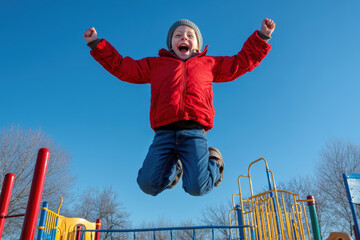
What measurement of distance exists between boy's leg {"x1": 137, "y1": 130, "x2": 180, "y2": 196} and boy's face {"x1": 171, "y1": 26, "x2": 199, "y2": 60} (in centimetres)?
94

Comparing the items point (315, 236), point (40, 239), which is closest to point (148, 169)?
point (315, 236)

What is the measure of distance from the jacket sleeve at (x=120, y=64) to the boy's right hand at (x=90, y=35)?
0.26ft

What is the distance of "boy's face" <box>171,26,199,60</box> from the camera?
2922 millimetres

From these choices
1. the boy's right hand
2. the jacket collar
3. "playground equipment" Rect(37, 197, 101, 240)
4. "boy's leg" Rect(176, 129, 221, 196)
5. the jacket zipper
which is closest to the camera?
"boy's leg" Rect(176, 129, 221, 196)

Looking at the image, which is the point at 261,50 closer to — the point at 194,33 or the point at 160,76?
the point at 194,33

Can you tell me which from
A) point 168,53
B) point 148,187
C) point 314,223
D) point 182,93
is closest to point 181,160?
point 148,187

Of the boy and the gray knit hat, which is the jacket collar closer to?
the boy

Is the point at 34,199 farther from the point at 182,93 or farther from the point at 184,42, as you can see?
the point at 184,42

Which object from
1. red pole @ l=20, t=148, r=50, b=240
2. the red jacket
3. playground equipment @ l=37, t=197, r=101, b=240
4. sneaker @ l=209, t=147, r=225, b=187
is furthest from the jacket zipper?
playground equipment @ l=37, t=197, r=101, b=240

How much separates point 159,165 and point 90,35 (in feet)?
4.89

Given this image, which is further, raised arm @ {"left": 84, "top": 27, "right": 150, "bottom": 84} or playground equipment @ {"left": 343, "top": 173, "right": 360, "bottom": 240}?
playground equipment @ {"left": 343, "top": 173, "right": 360, "bottom": 240}

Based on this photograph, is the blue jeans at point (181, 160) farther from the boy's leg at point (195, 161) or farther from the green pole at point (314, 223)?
the green pole at point (314, 223)

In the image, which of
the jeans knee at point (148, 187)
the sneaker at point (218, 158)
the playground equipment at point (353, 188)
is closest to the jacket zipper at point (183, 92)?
the sneaker at point (218, 158)

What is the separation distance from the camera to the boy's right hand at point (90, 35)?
2788 millimetres
